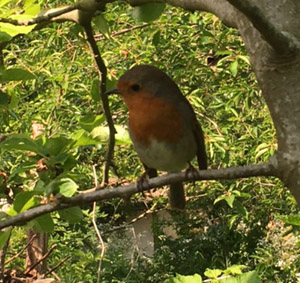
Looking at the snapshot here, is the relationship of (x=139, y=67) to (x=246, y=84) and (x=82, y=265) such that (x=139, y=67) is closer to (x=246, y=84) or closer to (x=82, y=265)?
(x=246, y=84)

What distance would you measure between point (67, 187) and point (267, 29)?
1.40 ft

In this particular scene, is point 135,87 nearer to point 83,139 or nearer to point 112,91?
point 112,91

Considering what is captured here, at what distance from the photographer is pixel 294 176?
2.89 feet

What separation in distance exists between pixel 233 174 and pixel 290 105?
0.12 m

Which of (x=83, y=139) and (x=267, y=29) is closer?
(x=267, y=29)

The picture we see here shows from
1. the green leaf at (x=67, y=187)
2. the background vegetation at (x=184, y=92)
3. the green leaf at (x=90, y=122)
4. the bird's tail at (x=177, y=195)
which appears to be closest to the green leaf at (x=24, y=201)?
the green leaf at (x=67, y=187)

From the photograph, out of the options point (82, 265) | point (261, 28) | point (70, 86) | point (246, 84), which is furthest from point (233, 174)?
point (82, 265)

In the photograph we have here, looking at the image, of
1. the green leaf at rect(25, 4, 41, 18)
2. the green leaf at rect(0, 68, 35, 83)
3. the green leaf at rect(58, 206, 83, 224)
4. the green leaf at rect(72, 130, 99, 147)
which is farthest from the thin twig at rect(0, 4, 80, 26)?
the green leaf at rect(58, 206, 83, 224)

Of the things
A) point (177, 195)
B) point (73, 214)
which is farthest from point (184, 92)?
point (73, 214)

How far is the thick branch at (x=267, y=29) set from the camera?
2.51 feet

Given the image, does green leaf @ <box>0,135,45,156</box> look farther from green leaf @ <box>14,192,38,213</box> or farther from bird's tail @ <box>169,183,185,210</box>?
bird's tail @ <box>169,183,185,210</box>

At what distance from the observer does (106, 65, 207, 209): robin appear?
4.89ft

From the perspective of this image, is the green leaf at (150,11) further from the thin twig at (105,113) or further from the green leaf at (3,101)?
the green leaf at (3,101)

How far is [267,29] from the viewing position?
0.81 metres
